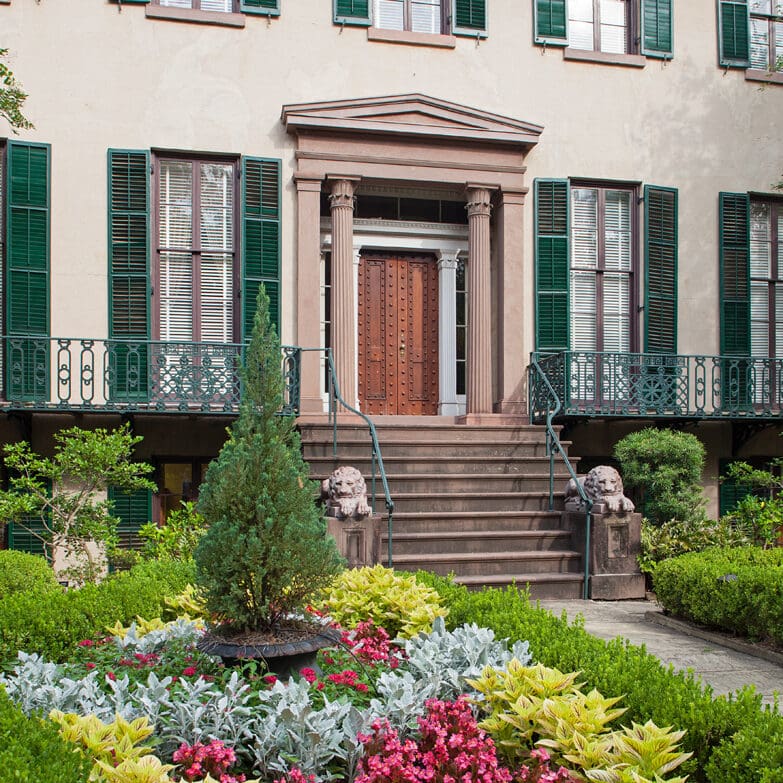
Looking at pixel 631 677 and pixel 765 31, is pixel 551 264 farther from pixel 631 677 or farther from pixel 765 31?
pixel 631 677

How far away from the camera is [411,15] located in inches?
460

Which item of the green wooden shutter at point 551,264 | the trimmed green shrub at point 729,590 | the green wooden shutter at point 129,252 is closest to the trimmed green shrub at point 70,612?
the trimmed green shrub at point 729,590

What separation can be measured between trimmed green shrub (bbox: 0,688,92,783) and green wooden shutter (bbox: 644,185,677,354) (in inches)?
398

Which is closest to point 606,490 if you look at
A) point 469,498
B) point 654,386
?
point 469,498

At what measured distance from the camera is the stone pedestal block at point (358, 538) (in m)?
7.93

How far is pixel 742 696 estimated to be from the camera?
11.2ft

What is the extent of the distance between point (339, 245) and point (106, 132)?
317 cm

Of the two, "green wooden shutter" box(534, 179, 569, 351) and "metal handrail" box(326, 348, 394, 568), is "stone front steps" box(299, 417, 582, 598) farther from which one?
"green wooden shutter" box(534, 179, 569, 351)

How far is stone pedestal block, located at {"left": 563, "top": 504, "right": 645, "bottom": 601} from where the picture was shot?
8.38m

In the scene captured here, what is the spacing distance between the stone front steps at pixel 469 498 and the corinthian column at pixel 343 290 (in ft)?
2.23

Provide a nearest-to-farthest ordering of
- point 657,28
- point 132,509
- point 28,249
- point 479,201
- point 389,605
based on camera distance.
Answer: point 389,605 < point 28,249 < point 132,509 < point 479,201 < point 657,28

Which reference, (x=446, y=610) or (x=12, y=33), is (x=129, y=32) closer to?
(x=12, y=33)

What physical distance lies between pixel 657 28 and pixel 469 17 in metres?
2.77

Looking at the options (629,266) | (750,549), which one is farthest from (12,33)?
(750,549)
